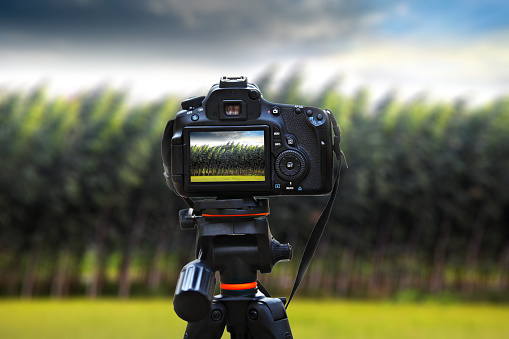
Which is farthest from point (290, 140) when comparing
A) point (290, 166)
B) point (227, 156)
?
point (227, 156)

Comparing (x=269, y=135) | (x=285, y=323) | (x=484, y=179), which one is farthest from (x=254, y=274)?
(x=484, y=179)

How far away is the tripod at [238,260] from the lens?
1.67 metres

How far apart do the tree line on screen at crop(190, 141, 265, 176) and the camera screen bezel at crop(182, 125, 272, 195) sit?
0.05 feet

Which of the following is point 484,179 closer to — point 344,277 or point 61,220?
point 344,277

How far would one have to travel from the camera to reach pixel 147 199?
9000mm

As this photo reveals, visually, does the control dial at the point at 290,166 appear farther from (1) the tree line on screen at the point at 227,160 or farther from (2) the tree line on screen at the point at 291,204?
(2) the tree line on screen at the point at 291,204

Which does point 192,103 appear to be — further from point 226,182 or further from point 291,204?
point 291,204

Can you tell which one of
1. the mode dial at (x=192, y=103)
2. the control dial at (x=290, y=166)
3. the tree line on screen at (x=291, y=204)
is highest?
the mode dial at (x=192, y=103)

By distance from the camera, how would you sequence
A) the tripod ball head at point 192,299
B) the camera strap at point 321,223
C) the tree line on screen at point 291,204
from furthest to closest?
the tree line on screen at point 291,204 → the camera strap at point 321,223 → the tripod ball head at point 192,299

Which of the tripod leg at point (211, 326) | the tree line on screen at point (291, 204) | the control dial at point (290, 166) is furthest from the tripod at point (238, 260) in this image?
the tree line on screen at point (291, 204)

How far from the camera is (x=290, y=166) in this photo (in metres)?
1.65

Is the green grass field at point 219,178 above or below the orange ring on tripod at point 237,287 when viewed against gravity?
Answer: above

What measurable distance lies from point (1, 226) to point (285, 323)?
26.0 feet

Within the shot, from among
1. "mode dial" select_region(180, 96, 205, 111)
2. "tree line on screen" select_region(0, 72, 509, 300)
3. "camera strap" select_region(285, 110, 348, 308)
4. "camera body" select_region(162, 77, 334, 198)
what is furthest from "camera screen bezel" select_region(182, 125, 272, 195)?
"tree line on screen" select_region(0, 72, 509, 300)
